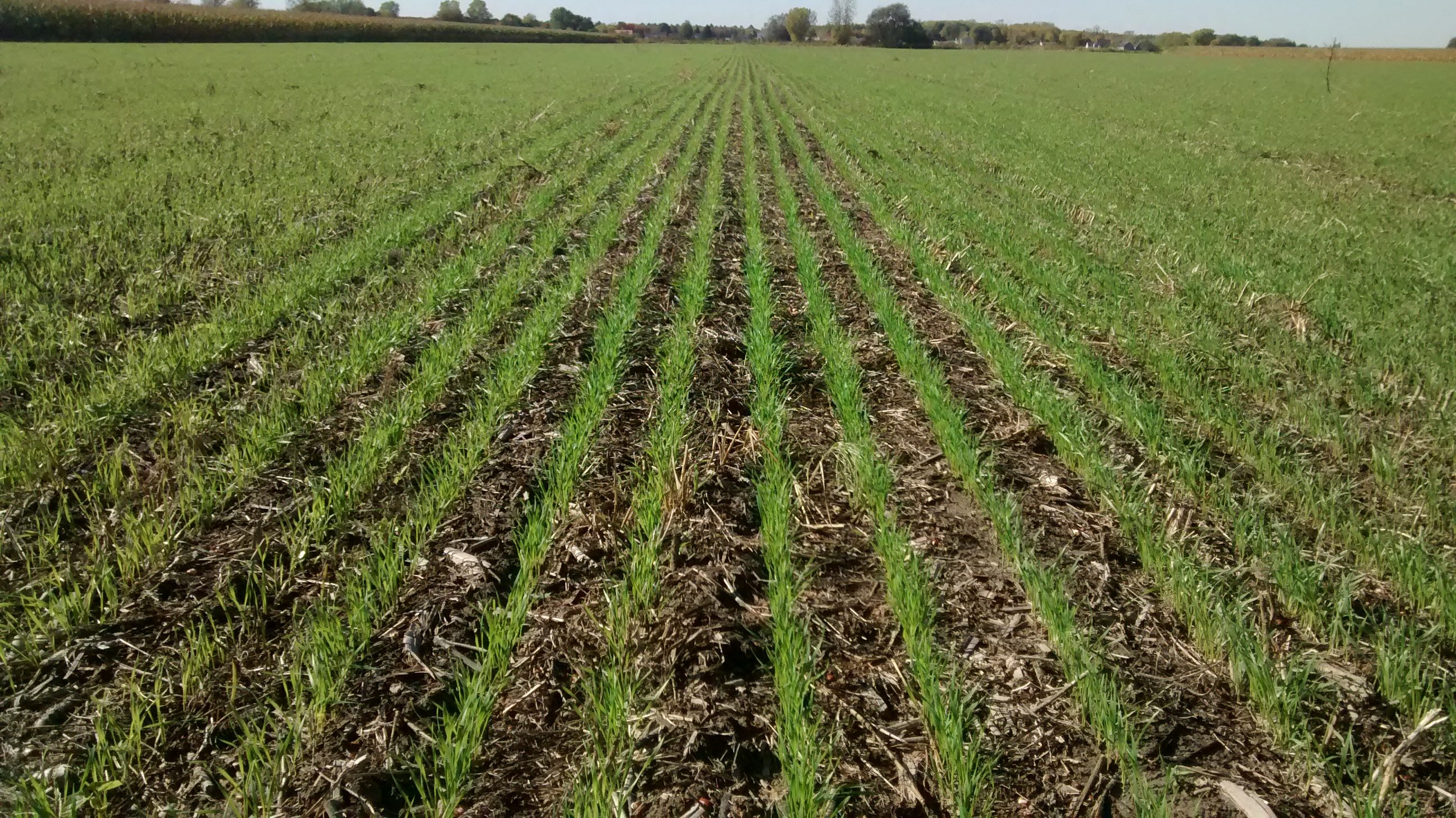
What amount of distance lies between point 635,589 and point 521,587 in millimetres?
482

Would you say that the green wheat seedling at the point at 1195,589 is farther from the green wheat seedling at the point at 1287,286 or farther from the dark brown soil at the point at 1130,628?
the green wheat seedling at the point at 1287,286

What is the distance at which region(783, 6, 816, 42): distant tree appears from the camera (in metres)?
141

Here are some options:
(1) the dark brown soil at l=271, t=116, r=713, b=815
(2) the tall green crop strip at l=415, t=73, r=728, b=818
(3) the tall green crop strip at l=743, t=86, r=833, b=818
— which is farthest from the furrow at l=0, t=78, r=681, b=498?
(3) the tall green crop strip at l=743, t=86, r=833, b=818

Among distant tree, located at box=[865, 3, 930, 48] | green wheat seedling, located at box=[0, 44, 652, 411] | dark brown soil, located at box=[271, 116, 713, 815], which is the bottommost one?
dark brown soil, located at box=[271, 116, 713, 815]

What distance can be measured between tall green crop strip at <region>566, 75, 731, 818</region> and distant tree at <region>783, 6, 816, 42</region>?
150 meters

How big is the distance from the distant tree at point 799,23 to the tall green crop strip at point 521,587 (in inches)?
5912

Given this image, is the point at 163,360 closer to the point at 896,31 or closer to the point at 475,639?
the point at 475,639

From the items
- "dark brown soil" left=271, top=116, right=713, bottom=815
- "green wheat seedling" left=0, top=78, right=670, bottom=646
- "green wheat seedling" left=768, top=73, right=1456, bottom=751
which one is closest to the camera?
"dark brown soil" left=271, top=116, right=713, bottom=815

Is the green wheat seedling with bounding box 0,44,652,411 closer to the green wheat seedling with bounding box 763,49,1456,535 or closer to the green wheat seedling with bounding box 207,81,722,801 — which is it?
the green wheat seedling with bounding box 207,81,722,801

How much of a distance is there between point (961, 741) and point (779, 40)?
551ft

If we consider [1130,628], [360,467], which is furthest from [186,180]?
[1130,628]

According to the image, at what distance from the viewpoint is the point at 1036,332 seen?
6371mm

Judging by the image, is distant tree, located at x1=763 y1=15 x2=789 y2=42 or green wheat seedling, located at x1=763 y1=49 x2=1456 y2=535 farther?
distant tree, located at x1=763 y1=15 x2=789 y2=42

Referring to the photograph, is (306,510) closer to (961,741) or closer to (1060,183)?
(961,741)
